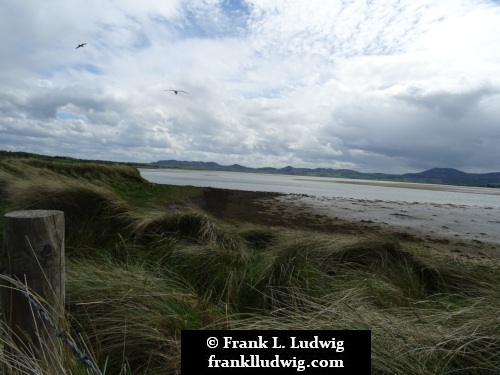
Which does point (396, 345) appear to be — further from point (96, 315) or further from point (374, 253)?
point (374, 253)

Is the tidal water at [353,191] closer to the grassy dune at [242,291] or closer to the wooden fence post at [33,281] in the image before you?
the grassy dune at [242,291]

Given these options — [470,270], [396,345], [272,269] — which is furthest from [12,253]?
[470,270]

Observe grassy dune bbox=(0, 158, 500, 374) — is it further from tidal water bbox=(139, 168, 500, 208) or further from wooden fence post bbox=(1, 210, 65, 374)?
tidal water bbox=(139, 168, 500, 208)

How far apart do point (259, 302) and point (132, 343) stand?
1.81m

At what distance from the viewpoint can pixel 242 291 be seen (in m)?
4.41

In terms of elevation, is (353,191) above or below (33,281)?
below

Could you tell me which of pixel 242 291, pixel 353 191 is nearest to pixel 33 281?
pixel 242 291

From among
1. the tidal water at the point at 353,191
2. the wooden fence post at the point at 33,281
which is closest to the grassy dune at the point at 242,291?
the wooden fence post at the point at 33,281

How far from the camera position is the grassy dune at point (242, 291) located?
7.94 feet

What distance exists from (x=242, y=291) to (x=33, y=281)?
9.29 ft

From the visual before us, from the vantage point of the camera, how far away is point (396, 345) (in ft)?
7.80

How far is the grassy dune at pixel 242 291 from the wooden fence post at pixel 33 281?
0.24 meters

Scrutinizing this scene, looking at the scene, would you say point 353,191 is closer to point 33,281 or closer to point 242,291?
point 242,291

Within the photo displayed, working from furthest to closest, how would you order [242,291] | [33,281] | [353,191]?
[353,191], [242,291], [33,281]
